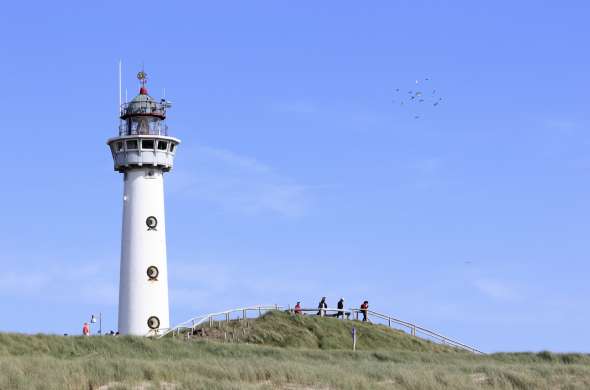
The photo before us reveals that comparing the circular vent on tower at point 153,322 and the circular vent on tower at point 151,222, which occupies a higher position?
the circular vent on tower at point 151,222

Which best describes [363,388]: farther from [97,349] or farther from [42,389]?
[97,349]

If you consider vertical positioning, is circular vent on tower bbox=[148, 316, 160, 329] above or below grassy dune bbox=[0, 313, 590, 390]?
above

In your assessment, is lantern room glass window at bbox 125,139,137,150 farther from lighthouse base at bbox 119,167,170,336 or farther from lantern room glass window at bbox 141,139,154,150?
lighthouse base at bbox 119,167,170,336

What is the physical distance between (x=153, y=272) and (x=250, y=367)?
959 inches

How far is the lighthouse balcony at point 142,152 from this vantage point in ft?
191

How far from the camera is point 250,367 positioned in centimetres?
3259

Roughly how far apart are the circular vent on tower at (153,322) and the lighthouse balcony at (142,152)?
7961 mm

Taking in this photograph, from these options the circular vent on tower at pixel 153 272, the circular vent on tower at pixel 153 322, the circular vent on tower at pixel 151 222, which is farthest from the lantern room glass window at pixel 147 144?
the circular vent on tower at pixel 153 322

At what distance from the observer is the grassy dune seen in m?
30.7

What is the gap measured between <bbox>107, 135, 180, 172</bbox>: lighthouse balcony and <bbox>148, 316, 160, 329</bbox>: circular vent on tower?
7.96 m

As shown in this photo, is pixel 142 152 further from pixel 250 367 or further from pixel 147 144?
Answer: pixel 250 367

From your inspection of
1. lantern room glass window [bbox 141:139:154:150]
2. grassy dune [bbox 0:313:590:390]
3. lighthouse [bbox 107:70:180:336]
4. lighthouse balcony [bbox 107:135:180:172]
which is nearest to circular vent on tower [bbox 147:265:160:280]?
lighthouse [bbox 107:70:180:336]

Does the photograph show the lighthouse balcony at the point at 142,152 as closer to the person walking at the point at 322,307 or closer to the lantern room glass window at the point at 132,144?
the lantern room glass window at the point at 132,144

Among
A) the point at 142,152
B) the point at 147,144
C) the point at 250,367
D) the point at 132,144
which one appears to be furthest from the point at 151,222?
the point at 250,367
